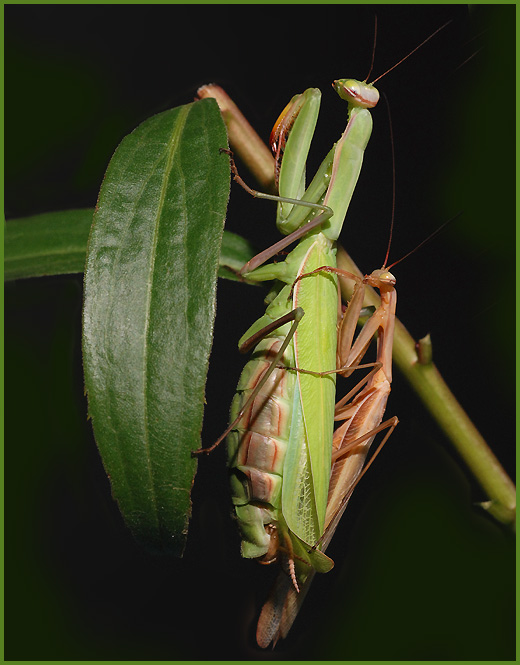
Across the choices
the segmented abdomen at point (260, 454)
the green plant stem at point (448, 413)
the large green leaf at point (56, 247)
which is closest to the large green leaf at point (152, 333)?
the segmented abdomen at point (260, 454)

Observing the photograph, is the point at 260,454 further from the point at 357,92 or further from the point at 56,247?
the point at 357,92

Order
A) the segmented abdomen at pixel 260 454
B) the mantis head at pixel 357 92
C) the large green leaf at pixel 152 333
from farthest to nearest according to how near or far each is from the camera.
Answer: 1. the mantis head at pixel 357 92
2. the segmented abdomen at pixel 260 454
3. the large green leaf at pixel 152 333

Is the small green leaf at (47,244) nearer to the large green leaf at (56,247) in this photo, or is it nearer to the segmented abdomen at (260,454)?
the large green leaf at (56,247)

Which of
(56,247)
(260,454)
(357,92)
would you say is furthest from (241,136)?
(260,454)

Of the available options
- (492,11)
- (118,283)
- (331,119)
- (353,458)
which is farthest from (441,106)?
(118,283)

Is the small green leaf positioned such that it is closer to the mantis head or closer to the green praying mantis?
the green praying mantis

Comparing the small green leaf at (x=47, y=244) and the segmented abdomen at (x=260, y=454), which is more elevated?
the small green leaf at (x=47, y=244)
